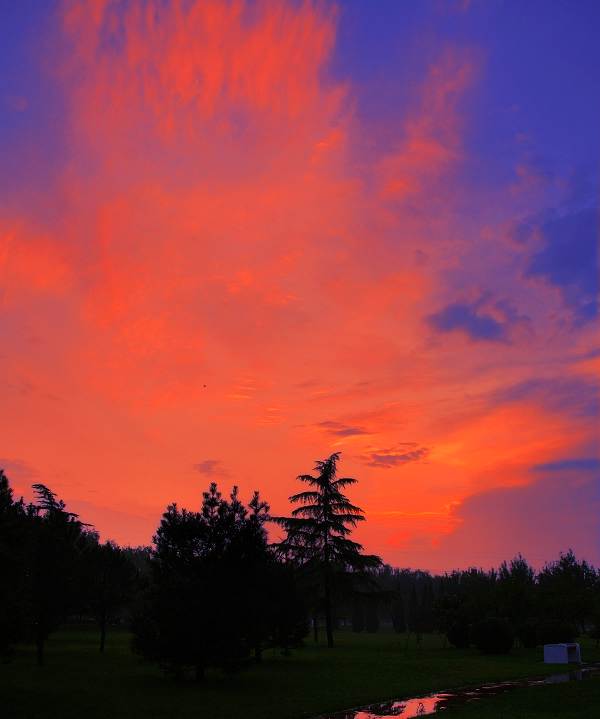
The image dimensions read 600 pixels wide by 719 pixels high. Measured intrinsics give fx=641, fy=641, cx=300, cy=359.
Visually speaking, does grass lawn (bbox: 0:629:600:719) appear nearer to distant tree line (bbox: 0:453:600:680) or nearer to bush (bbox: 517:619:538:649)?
distant tree line (bbox: 0:453:600:680)

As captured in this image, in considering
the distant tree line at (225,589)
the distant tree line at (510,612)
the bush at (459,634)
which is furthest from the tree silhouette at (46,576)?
the bush at (459,634)

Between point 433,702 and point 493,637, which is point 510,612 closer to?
point 493,637

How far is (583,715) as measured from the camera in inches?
757

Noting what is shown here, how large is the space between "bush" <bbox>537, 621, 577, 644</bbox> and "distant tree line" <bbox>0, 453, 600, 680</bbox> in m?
0.08

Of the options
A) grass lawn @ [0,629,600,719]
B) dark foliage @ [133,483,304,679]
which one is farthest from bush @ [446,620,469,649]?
dark foliage @ [133,483,304,679]

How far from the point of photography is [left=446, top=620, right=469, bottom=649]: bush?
53875 mm

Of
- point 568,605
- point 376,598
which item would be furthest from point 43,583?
point 568,605

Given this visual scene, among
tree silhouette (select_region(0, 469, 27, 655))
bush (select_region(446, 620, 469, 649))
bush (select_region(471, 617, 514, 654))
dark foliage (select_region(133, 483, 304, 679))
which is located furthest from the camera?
bush (select_region(446, 620, 469, 649))

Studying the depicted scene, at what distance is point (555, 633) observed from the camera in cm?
5059

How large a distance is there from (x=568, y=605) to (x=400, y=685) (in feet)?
118

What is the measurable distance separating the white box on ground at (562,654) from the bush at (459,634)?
14.3 meters

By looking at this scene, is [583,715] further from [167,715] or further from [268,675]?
[268,675]

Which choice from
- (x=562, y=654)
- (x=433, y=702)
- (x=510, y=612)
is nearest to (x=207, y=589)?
(x=433, y=702)

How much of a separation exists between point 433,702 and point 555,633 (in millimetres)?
31810
